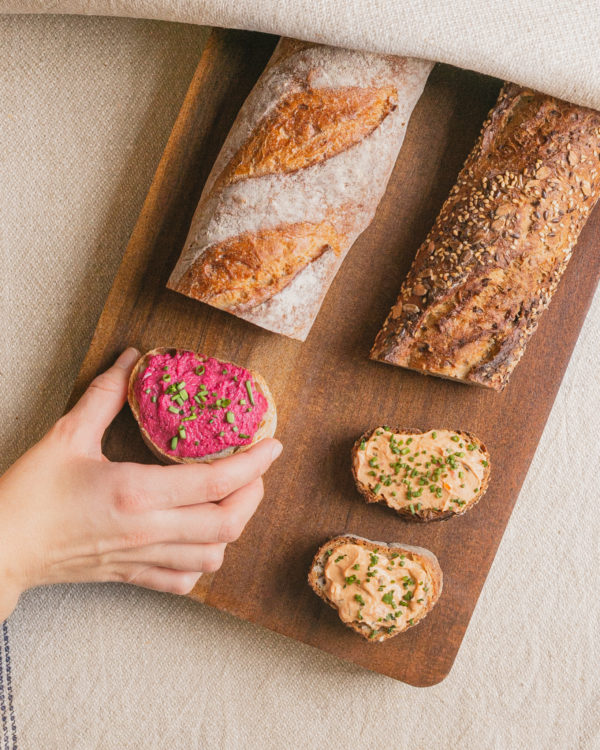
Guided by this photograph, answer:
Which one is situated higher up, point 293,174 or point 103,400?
point 293,174

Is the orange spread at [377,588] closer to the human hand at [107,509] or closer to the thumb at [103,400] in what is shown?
the human hand at [107,509]

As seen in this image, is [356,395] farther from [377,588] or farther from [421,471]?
[377,588]

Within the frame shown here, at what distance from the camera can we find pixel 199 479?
1.83 meters

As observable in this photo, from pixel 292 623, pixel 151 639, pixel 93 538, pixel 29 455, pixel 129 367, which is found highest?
pixel 129 367

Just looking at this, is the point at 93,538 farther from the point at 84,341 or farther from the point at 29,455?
the point at 84,341

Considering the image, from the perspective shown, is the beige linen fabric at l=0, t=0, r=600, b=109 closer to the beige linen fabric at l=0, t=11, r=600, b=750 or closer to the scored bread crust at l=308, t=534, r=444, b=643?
the beige linen fabric at l=0, t=11, r=600, b=750

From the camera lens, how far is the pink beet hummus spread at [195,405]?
1.87m

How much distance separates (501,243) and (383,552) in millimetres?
1050

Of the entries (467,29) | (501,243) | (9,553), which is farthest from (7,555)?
(467,29)

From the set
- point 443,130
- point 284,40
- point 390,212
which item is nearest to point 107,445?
point 390,212

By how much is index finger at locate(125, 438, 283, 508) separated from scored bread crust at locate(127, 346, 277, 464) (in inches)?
1.1

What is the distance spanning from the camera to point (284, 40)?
73.4 inches

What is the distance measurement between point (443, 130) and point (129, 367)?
1.31m

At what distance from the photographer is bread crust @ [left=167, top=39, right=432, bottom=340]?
1.80 metres
